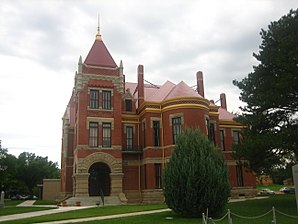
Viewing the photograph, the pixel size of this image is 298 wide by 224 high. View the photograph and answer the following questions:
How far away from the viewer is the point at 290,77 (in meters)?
18.2

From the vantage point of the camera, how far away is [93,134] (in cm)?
3116

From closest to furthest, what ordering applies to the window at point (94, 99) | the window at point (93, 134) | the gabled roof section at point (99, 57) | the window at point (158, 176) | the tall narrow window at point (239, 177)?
the window at point (158, 176) < the window at point (93, 134) < the window at point (94, 99) < the gabled roof section at point (99, 57) < the tall narrow window at point (239, 177)

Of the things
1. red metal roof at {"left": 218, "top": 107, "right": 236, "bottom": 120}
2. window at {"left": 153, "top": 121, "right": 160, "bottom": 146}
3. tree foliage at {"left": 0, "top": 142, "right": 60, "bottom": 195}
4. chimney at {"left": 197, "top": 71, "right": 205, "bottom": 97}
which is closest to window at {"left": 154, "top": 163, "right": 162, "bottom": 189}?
window at {"left": 153, "top": 121, "right": 160, "bottom": 146}

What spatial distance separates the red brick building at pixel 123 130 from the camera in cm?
3033

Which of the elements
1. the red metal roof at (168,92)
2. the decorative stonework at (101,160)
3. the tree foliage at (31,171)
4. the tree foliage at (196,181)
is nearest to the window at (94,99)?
the decorative stonework at (101,160)

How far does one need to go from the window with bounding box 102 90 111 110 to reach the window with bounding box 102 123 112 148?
1770 mm

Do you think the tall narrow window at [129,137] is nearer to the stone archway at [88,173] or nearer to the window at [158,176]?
the stone archway at [88,173]

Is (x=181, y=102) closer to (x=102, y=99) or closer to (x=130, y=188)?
(x=102, y=99)

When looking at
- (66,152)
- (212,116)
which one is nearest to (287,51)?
(212,116)

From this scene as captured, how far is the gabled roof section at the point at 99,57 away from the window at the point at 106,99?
2.83 m

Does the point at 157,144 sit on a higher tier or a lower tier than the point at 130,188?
higher

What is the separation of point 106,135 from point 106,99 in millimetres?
3558

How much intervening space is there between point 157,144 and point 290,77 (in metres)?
16.2

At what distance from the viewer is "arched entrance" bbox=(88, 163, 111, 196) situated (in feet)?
103
